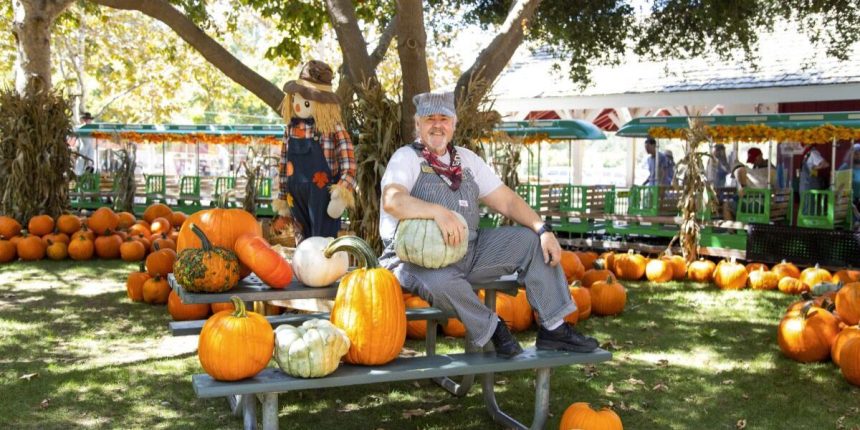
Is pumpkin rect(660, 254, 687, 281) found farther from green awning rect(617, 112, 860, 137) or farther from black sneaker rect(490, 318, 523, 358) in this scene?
black sneaker rect(490, 318, 523, 358)

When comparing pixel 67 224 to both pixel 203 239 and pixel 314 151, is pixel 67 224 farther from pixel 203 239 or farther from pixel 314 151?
pixel 203 239

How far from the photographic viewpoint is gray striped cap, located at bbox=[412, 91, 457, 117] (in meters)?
4.32

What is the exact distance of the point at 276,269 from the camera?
4113 millimetres

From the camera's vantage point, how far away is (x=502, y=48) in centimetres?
762

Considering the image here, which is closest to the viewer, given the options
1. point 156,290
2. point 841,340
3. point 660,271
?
point 841,340

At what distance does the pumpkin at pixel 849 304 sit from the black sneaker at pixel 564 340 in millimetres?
2736

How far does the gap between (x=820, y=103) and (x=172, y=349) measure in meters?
17.2

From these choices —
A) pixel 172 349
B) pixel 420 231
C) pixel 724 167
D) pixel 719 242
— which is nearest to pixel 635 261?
pixel 719 242

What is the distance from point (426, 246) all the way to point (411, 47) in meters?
3.25

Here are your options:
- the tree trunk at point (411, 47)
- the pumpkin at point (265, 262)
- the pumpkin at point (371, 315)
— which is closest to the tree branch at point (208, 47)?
the tree trunk at point (411, 47)

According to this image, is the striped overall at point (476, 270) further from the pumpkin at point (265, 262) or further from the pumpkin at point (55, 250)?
the pumpkin at point (55, 250)

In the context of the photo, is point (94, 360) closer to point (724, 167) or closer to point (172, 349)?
point (172, 349)

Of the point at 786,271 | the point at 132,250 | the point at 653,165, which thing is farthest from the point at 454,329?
the point at 653,165

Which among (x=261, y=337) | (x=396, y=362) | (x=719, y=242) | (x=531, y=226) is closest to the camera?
(x=261, y=337)
